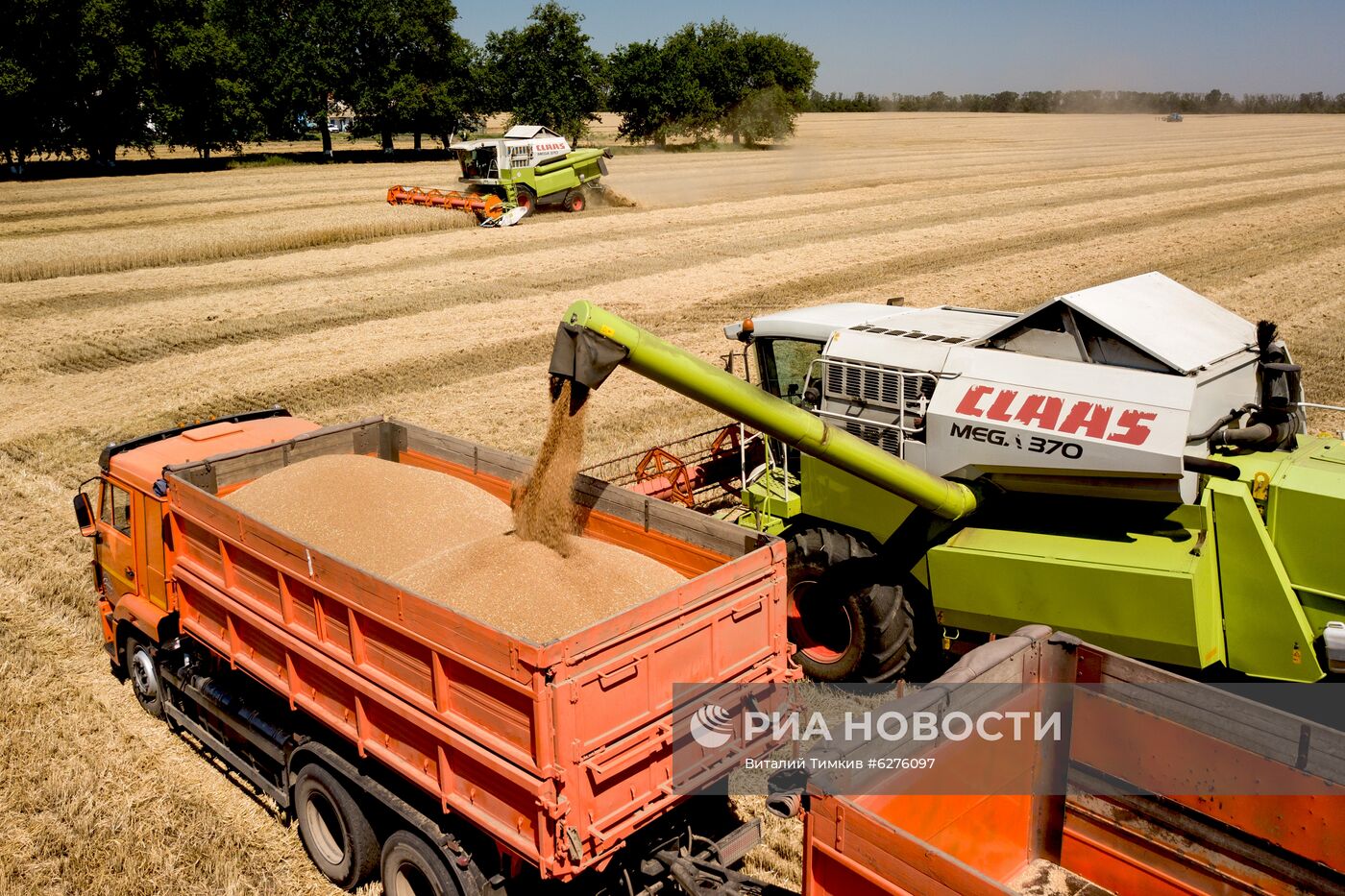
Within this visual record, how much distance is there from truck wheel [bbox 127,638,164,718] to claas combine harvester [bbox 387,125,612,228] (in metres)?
23.9

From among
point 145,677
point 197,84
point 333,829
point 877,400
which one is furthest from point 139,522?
point 197,84

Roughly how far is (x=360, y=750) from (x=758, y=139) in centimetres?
6673

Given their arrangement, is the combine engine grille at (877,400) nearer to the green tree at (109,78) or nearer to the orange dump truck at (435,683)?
the orange dump truck at (435,683)

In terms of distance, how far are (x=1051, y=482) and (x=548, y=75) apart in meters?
55.4

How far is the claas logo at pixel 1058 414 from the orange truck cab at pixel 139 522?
207 inches

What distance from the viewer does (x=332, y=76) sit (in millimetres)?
57125

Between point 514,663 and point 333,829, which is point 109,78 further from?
point 514,663

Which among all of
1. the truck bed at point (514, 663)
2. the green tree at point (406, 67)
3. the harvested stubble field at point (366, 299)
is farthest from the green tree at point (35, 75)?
the truck bed at point (514, 663)

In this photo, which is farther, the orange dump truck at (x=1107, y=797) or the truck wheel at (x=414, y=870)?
the truck wheel at (x=414, y=870)

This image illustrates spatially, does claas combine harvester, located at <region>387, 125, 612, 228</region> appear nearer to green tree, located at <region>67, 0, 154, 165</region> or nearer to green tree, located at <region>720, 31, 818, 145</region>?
green tree, located at <region>67, 0, 154, 165</region>

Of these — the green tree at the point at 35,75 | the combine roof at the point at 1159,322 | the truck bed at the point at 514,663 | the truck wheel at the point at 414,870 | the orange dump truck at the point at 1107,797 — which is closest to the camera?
the orange dump truck at the point at 1107,797

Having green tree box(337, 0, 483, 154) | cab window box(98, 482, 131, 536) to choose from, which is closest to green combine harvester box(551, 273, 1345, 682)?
cab window box(98, 482, 131, 536)

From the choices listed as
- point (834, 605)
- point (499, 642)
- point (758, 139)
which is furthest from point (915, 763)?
point (758, 139)

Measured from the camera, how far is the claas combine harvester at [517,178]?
3120cm
